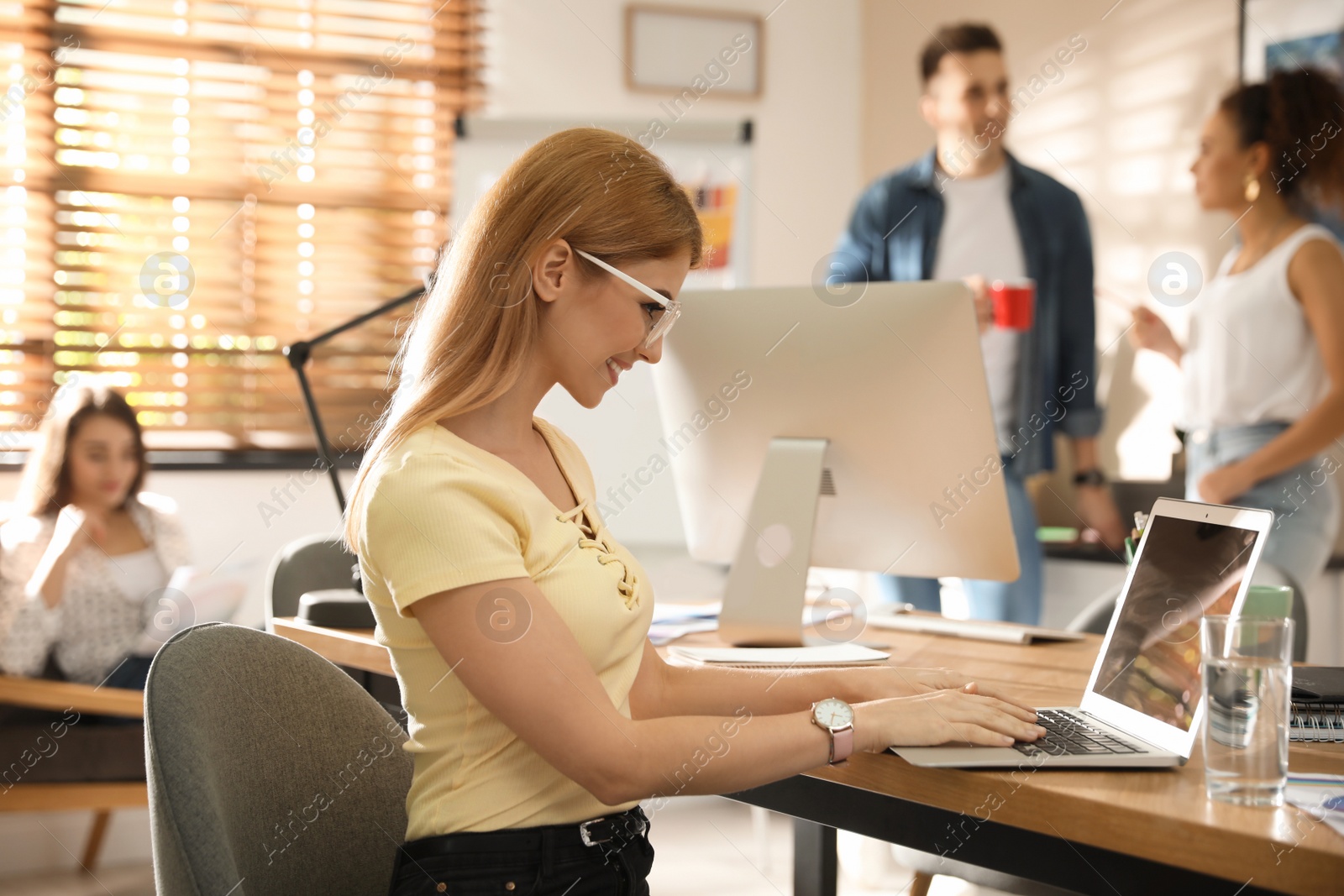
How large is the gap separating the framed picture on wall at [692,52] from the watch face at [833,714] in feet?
10.1

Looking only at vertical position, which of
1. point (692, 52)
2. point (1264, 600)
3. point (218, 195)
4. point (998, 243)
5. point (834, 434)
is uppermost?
point (692, 52)

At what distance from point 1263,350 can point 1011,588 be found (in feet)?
2.35

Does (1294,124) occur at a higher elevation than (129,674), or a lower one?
higher

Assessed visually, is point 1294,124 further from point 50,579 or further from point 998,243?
point 50,579

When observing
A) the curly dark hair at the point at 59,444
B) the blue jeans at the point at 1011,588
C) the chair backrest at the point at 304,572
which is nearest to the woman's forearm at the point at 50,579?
the curly dark hair at the point at 59,444

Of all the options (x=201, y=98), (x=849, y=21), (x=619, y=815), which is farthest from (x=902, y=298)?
(x=849, y=21)

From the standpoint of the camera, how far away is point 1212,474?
7.81 ft

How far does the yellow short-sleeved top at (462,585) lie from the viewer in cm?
94

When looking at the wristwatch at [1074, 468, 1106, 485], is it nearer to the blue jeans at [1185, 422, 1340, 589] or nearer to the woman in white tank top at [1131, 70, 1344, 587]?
the woman in white tank top at [1131, 70, 1344, 587]

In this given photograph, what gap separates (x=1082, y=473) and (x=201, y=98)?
2.66 meters

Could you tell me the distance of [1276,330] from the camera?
239 centimetres

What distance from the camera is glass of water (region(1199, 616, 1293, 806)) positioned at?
0.87 meters

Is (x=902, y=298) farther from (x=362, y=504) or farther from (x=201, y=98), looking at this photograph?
(x=201, y=98)

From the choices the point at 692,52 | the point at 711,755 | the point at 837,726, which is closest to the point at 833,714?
the point at 837,726
